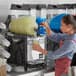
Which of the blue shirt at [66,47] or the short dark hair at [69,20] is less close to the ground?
the short dark hair at [69,20]

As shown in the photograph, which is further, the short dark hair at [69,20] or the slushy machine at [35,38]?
the slushy machine at [35,38]

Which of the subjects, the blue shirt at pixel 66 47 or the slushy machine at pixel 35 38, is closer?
the blue shirt at pixel 66 47

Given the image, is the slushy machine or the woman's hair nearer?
the woman's hair

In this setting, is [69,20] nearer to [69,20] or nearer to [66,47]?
[69,20]

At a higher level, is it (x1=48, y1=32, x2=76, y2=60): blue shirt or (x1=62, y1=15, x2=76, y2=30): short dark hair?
(x1=62, y1=15, x2=76, y2=30): short dark hair

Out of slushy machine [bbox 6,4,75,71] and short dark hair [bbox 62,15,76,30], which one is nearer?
short dark hair [bbox 62,15,76,30]

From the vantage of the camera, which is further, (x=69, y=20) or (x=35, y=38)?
(x=35, y=38)

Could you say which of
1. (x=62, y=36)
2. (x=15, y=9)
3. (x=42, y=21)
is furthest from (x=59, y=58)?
(x=15, y=9)

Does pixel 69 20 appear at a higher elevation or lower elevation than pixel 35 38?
higher

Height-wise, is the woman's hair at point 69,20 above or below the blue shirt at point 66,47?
above

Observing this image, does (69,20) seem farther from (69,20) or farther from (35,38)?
(35,38)

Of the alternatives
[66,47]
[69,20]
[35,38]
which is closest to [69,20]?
[69,20]

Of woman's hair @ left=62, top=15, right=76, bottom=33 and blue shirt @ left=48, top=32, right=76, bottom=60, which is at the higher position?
woman's hair @ left=62, top=15, right=76, bottom=33

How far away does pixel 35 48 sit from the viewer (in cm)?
202
